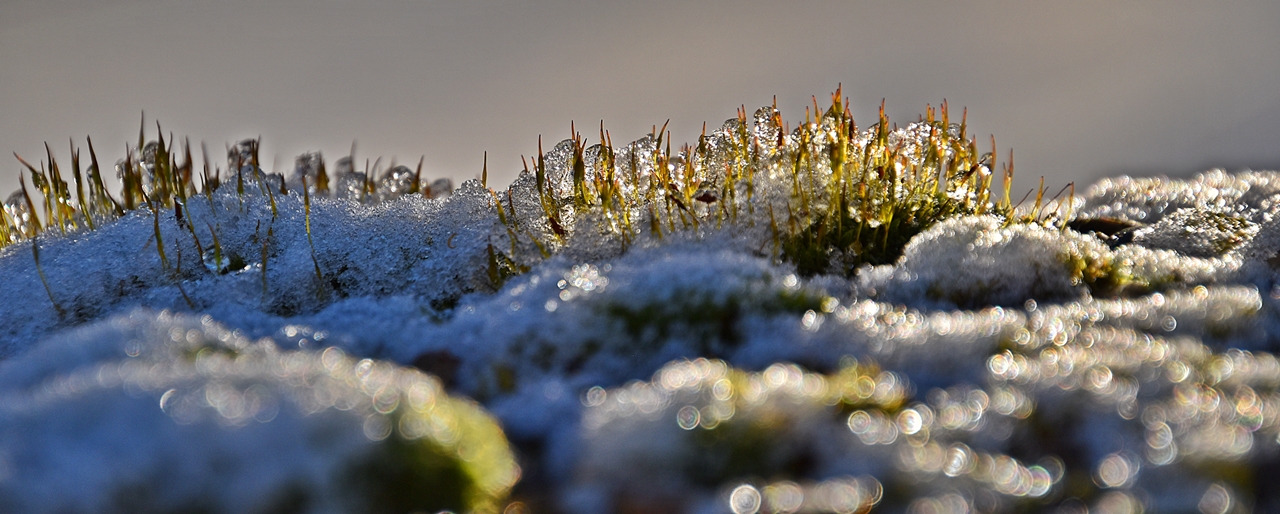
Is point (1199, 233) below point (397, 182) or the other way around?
below

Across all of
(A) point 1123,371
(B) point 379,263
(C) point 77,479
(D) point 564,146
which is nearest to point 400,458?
(C) point 77,479

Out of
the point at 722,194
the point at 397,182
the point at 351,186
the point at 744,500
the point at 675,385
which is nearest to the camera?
the point at 744,500

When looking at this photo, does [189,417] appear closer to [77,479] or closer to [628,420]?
[77,479]

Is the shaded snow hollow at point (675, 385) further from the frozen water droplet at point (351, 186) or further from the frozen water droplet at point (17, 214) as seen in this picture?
the frozen water droplet at point (351, 186)

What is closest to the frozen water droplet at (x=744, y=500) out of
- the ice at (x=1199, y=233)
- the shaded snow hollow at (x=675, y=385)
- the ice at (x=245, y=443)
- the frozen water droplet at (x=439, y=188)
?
the shaded snow hollow at (x=675, y=385)

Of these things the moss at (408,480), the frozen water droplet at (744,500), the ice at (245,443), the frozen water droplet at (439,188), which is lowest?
the frozen water droplet at (744,500)

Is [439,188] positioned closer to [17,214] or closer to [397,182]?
[397,182]

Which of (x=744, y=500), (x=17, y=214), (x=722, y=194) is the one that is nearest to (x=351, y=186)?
(x=17, y=214)

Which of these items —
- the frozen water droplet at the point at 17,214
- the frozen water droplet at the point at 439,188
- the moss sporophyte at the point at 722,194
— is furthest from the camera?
the frozen water droplet at the point at 439,188
